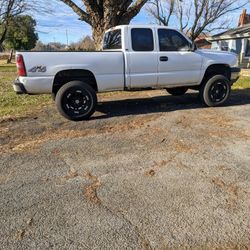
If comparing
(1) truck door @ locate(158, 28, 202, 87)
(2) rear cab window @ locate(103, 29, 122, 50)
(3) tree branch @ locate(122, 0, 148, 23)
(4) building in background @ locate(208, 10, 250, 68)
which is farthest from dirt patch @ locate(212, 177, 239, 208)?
(4) building in background @ locate(208, 10, 250, 68)

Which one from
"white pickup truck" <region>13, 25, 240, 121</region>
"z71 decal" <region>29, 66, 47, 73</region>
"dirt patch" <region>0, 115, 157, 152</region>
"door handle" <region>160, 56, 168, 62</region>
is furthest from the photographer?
"door handle" <region>160, 56, 168, 62</region>

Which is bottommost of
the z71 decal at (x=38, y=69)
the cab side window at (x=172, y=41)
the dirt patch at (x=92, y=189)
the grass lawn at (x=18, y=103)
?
the dirt patch at (x=92, y=189)

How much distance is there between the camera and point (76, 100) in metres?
6.77

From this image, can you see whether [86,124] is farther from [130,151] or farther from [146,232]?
[146,232]

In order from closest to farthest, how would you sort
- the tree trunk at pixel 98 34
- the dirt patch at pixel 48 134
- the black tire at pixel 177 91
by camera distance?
the dirt patch at pixel 48 134, the black tire at pixel 177 91, the tree trunk at pixel 98 34

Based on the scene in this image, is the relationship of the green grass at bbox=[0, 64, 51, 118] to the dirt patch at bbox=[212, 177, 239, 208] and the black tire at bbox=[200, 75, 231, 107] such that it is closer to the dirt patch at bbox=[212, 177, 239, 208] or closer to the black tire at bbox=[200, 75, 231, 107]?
the black tire at bbox=[200, 75, 231, 107]

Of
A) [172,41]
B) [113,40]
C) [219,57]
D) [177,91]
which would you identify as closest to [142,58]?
[172,41]

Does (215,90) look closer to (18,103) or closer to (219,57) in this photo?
(219,57)

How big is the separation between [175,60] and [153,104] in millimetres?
1557

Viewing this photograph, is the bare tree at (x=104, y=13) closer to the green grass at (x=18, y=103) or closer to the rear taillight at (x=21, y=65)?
the green grass at (x=18, y=103)

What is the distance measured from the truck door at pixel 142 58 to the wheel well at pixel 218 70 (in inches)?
63.7

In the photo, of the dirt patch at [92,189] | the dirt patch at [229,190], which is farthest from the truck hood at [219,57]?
the dirt patch at [92,189]

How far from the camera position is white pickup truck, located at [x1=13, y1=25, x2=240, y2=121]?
252 inches

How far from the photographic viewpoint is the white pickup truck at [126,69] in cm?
639
